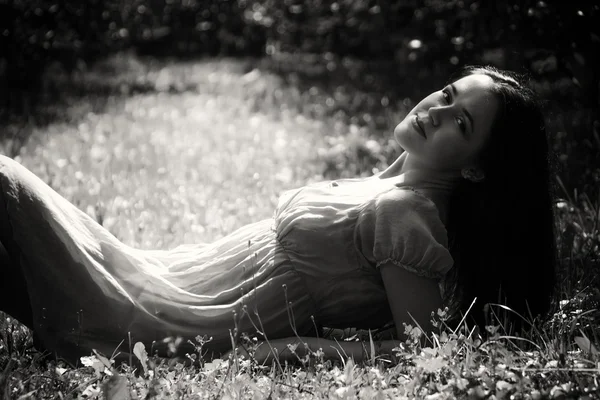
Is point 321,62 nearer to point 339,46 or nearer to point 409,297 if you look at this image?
point 339,46

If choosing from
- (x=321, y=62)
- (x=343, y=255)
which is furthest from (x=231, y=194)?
(x=321, y=62)

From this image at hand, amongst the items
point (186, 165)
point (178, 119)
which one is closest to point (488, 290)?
point (186, 165)

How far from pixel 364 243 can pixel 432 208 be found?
0.26 m

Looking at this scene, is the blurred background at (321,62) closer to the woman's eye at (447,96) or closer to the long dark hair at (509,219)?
the long dark hair at (509,219)

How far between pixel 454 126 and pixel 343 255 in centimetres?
58

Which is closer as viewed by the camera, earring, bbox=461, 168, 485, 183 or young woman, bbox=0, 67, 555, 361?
young woman, bbox=0, 67, 555, 361

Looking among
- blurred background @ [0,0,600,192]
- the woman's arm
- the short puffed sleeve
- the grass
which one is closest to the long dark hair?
the grass

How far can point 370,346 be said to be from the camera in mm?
2410

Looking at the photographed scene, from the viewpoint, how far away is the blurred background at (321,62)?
15.2 feet

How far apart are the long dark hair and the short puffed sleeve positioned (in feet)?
0.72

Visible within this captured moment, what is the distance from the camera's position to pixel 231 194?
4430mm

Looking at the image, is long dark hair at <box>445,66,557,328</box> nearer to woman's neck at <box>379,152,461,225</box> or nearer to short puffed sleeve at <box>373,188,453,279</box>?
woman's neck at <box>379,152,461,225</box>

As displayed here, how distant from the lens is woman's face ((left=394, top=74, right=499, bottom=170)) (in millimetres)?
2418

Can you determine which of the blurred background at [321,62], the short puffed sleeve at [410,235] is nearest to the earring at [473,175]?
the short puffed sleeve at [410,235]
